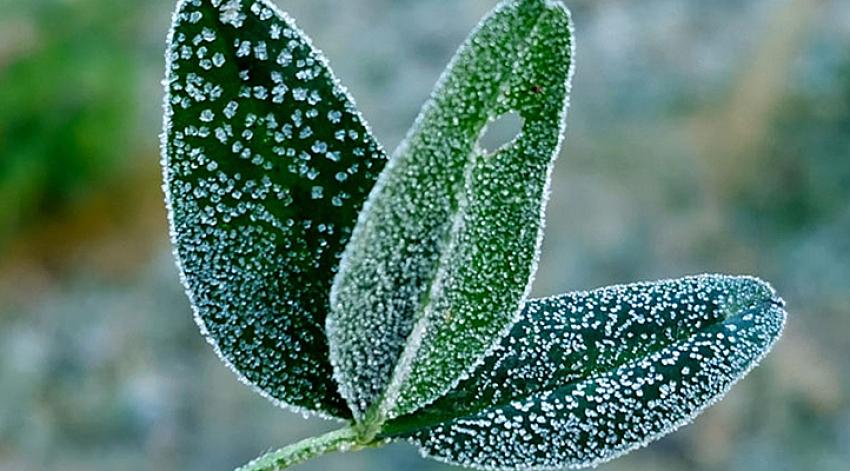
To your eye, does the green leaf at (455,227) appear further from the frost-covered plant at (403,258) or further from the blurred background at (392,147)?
the blurred background at (392,147)

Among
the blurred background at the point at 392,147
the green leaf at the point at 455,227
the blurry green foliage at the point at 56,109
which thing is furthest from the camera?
the blurry green foliage at the point at 56,109

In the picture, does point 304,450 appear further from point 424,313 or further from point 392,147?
point 392,147

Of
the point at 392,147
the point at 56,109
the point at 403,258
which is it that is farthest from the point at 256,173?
the point at 56,109

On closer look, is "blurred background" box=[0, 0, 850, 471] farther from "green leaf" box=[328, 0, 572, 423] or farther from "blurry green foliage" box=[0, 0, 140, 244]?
"green leaf" box=[328, 0, 572, 423]

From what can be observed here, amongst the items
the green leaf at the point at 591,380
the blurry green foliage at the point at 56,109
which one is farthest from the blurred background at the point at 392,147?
the green leaf at the point at 591,380

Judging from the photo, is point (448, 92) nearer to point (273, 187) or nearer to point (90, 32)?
point (273, 187)

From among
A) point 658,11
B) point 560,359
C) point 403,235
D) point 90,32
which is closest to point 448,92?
point 403,235

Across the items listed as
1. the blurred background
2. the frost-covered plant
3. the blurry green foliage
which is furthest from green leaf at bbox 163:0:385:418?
the blurry green foliage

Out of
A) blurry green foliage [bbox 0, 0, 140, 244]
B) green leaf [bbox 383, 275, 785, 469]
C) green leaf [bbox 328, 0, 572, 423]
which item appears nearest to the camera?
green leaf [bbox 328, 0, 572, 423]
